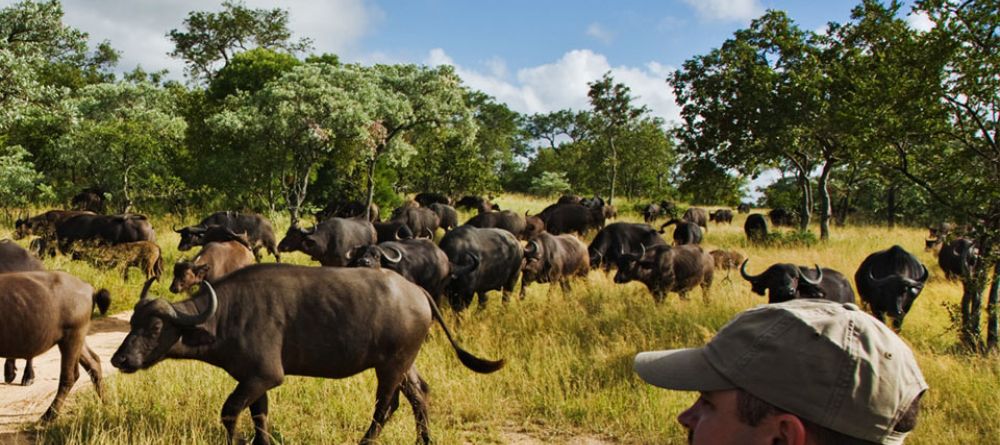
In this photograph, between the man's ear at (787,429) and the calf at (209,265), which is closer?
the man's ear at (787,429)

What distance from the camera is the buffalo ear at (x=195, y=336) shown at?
510 cm

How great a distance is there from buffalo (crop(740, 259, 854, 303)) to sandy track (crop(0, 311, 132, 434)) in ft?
28.3

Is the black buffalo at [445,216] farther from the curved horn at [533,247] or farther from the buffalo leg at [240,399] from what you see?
the buffalo leg at [240,399]

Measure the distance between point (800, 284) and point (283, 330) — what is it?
7391mm

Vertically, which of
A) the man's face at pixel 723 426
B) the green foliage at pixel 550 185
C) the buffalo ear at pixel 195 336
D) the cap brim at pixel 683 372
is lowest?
the buffalo ear at pixel 195 336

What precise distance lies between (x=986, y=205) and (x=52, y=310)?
10727 mm

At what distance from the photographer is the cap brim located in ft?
5.40

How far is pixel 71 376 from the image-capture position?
6.15m

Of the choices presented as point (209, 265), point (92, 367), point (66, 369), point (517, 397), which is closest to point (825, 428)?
point (517, 397)

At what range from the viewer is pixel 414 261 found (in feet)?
33.6

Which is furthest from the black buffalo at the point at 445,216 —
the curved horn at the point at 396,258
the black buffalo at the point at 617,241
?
the curved horn at the point at 396,258

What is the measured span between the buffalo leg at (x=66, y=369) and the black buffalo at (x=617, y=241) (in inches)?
478

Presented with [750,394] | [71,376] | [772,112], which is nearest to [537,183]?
[772,112]

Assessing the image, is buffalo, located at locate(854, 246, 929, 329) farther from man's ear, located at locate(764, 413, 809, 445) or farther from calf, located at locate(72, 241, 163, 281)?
calf, located at locate(72, 241, 163, 281)
